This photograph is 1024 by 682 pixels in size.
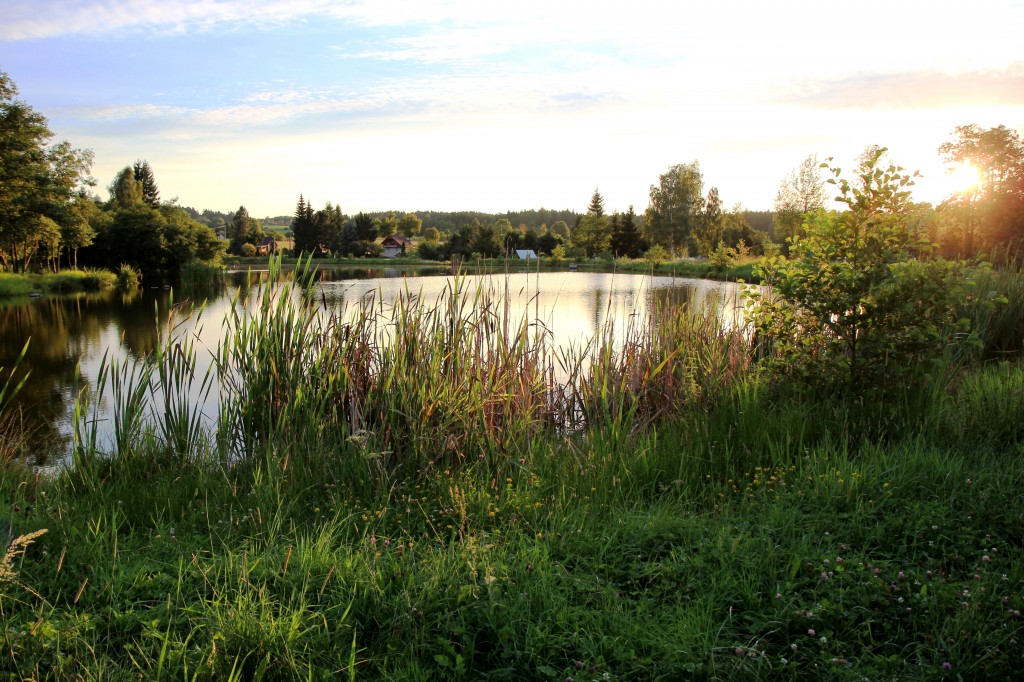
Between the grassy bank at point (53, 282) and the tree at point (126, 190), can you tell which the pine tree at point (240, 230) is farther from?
the grassy bank at point (53, 282)

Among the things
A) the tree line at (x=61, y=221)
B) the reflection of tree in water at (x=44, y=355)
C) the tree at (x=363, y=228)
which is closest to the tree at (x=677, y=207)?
the tree line at (x=61, y=221)

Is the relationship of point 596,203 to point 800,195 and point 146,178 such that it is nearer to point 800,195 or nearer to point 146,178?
point 800,195

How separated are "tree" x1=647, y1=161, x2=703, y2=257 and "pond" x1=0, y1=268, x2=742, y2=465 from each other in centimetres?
3106

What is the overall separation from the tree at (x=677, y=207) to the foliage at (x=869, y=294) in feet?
164

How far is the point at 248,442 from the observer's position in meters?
4.69

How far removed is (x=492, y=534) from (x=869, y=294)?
133 inches

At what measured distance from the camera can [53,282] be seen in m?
30.0

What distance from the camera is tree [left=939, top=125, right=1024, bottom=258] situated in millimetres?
19422

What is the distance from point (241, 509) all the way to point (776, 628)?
8.81 ft

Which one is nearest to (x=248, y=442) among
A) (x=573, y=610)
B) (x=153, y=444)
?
(x=153, y=444)

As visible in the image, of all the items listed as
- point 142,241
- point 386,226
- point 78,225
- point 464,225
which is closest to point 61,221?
point 78,225

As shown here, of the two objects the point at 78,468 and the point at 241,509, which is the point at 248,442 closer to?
the point at 78,468

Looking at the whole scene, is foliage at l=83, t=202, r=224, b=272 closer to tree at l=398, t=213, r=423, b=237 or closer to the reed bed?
the reed bed

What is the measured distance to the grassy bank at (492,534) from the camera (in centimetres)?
209
